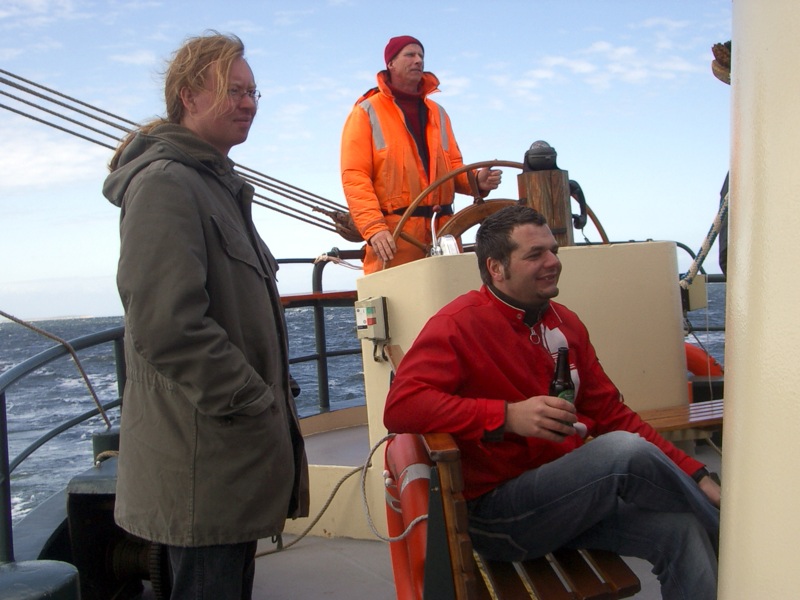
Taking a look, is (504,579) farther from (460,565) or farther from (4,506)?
(4,506)

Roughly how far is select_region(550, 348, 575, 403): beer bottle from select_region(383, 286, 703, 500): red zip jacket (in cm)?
7

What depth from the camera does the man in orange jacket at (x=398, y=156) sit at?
14.2 ft

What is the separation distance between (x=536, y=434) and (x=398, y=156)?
245 centimetres

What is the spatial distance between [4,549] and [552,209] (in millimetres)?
2499

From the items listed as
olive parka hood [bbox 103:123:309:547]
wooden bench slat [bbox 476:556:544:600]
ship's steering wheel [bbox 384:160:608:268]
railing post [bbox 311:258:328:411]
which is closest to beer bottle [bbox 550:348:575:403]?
wooden bench slat [bbox 476:556:544:600]

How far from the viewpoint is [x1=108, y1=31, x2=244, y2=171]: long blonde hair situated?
2207 mm

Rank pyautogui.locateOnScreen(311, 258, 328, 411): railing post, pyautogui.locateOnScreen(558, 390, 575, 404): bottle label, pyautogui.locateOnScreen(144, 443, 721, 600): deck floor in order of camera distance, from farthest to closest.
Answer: pyautogui.locateOnScreen(311, 258, 328, 411): railing post → pyautogui.locateOnScreen(144, 443, 721, 600): deck floor → pyautogui.locateOnScreen(558, 390, 575, 404): bottle label

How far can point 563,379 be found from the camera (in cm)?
245

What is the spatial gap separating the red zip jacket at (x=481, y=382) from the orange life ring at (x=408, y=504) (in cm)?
11

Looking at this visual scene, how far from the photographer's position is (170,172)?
206 cm

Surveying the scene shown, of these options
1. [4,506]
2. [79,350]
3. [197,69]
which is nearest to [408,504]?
[197,69]

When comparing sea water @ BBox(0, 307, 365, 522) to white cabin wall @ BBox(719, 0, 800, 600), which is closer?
white cabin wall @ BBox(719, 0, 800, 600)

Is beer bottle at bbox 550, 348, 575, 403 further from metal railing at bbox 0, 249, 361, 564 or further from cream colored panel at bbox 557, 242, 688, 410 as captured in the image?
metal railing at bbox 0, 249, 361, 564

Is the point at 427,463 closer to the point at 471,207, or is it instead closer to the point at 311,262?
the point at 471,207
